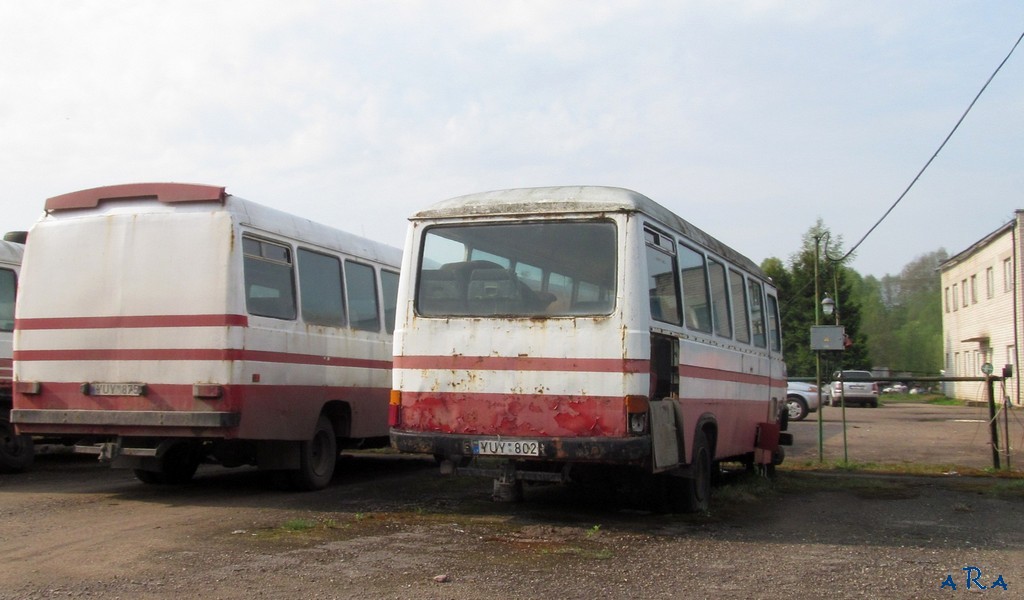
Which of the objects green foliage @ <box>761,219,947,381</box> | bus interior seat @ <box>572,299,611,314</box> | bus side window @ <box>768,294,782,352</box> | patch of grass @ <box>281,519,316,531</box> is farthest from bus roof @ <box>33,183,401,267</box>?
green foliage @ <box>761,219,947,381</box>

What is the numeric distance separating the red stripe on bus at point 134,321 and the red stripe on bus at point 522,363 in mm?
1828

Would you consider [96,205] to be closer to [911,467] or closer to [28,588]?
[28,588]

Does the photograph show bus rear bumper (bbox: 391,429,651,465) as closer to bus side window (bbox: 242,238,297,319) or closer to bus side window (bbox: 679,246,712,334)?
bus side window (bbox: 679,246,712,334)

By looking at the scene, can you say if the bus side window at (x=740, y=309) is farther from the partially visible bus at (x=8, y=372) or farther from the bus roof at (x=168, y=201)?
the partially visible bus at (x=8, y=372)

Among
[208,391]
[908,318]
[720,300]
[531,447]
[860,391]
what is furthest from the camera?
[908,318]

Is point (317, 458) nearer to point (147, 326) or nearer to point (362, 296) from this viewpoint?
point (362, 296)

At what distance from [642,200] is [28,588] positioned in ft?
17.3

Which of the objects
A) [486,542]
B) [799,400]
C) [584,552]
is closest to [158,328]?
[486,542]

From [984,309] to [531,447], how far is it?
1701 inches

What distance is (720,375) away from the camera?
10.7m

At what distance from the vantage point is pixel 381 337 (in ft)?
42.9

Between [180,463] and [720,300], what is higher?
[720,300]

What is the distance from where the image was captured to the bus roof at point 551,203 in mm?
8703

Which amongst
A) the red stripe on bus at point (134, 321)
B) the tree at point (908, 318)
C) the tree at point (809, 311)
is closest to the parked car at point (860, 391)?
the tree at point (809, 311)
